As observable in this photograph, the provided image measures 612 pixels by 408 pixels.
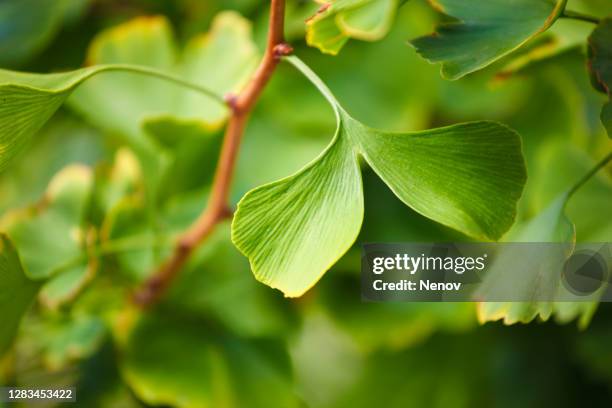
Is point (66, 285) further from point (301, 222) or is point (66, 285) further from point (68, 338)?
point (301, 222)

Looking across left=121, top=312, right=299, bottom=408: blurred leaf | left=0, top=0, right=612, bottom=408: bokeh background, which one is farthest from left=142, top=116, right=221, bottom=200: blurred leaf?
left=121, top=312, right=299, bottom=408: blurred leaf

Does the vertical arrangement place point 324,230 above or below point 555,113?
above

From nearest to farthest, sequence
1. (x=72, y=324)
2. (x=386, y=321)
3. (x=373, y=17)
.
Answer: (x=373, y=17)
(x=72, y=324)
(x=386, y=321)

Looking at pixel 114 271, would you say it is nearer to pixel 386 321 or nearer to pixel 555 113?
pixel 386 321

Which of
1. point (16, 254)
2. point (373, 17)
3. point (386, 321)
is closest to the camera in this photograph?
point (373, 17)

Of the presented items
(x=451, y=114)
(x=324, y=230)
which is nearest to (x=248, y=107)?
(x=324, y=230)

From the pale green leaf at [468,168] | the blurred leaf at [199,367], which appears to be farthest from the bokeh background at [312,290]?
the pale green leaf at [468,168]

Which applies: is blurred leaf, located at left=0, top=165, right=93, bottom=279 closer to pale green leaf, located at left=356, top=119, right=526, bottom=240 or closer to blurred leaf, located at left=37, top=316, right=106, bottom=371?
blurred leaf, located at left=37, top=316, right=106, bottom=371
